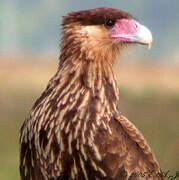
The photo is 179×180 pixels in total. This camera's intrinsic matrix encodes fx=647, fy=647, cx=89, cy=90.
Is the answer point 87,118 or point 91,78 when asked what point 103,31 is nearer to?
point 91,78

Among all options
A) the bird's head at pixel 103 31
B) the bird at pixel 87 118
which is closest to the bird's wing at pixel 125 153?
the bird at pixel 87 118

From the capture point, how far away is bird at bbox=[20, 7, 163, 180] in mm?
4348

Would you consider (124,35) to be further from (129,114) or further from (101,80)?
(129,114)

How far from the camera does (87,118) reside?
441 centimetres

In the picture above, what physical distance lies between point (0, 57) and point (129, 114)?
443 cm

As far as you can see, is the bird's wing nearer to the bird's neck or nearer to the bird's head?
the bird's neck

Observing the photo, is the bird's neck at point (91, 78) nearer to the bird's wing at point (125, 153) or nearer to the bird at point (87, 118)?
the bird at point (87, 118)

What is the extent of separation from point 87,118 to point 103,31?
71 cm

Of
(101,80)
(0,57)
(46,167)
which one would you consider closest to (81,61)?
(101,80)

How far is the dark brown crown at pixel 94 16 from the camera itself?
183 inches

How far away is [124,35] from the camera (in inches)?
189

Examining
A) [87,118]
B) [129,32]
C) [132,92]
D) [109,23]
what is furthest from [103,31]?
[132,92]

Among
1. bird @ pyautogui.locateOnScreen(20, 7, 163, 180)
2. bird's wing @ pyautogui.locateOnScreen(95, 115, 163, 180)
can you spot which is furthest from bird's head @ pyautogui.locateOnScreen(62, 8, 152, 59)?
bird's wing @ pyautogui.locateOnScreen(95, 115, 163, 180)

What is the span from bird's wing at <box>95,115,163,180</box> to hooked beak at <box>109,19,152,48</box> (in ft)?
1.93
